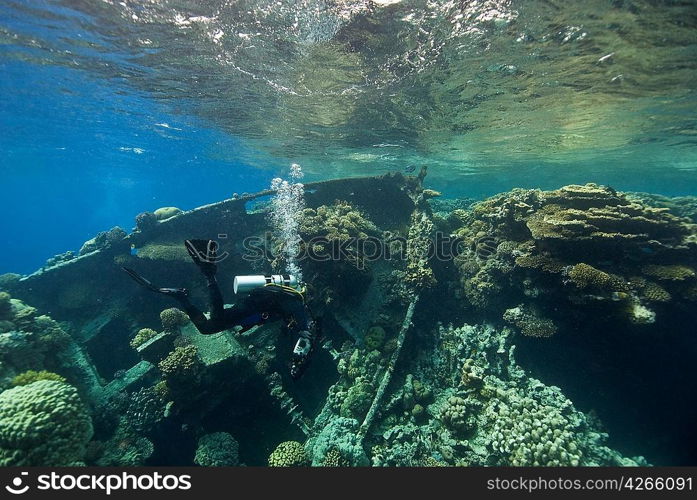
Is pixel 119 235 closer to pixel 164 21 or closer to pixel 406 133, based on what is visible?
pixel 164 21

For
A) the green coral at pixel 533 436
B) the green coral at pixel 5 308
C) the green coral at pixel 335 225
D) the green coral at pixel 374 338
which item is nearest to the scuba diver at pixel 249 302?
the green coral at pixel 374 338

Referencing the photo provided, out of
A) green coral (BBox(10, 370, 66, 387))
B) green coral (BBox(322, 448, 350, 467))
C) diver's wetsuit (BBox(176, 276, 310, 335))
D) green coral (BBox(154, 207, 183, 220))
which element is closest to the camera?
diver's wetsuit (BBox(176, 276, 310, 335))

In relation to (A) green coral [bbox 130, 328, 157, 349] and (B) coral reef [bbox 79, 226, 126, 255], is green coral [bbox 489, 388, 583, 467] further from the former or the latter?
(B) coral reef [bbox 79, 226, 126, 255]

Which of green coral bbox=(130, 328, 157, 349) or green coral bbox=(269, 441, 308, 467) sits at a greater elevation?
green coral bbox=(130, 328, 157, 349)

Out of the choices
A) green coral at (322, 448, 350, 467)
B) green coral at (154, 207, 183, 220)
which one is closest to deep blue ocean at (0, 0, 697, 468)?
green coral at (322, 448, 350, 467)

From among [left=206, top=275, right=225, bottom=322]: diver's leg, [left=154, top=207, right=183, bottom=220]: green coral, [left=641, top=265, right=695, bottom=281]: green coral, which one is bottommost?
[left=641, top=265, right=695, bottom=281]: green coral

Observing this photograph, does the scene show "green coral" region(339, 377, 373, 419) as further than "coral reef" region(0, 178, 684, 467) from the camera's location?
Yes

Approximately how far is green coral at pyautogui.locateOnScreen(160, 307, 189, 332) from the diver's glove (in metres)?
6.26

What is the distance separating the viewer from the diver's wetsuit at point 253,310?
18.5ft

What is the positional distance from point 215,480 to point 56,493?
89.1 inches

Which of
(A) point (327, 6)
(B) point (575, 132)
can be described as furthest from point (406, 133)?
(A) point (327, 6)

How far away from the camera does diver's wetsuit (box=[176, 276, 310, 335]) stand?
5645 mm

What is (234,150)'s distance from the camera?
3272 centimetres

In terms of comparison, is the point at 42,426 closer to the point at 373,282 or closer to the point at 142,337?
the point at 142,337
